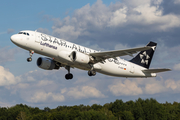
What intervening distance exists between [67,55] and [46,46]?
3.57m

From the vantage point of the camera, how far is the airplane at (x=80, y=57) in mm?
40719

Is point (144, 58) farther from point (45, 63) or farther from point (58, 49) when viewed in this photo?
point (58, 49)

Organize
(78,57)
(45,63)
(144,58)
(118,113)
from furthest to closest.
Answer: (118,113) → (144,58) → (45,63) → (78,57)

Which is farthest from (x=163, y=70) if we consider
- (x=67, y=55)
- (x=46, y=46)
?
(x=46, y=46)

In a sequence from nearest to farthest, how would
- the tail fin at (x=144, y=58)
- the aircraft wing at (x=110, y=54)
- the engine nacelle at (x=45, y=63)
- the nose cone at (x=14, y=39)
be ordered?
1. the nose cone at (x=14, y=39)
2. the aircraft wing at (x=110, y=54)
3. the engine nacelle at (x=45, y=63)
4. the tail fin at (x=144, y=58)

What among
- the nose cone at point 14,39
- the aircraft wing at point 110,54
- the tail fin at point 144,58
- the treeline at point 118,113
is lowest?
the treeline at point 118,113

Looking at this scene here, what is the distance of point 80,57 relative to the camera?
4344 cm

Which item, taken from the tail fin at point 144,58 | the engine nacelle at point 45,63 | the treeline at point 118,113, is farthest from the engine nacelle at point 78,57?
the treeline at point 118,113

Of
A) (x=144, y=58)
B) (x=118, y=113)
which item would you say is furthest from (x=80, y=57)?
(x=118, y=113)

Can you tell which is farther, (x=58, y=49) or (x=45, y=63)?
(x=45, y=63)

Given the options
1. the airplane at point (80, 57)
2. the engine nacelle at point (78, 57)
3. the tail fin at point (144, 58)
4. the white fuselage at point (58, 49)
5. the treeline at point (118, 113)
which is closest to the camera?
the white fuselage at point (58, 49)

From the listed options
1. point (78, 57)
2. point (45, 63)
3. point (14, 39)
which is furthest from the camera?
point (45, 63)

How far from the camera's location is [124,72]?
5100 centimetres

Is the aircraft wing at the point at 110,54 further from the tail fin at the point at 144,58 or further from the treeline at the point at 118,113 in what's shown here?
the treeline at the point at 118,113
